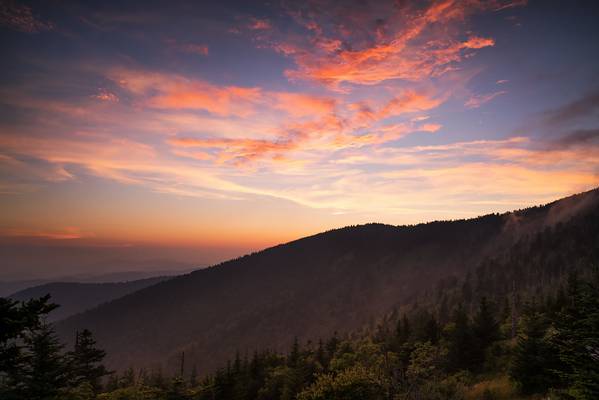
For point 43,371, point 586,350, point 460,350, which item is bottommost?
point 460,350

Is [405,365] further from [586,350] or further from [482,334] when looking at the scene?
[586,350]

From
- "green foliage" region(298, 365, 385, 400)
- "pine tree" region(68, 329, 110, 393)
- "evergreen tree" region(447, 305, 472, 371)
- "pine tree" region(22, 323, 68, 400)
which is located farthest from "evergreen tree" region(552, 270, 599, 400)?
"pine tree" region(68, 329, 110, 393)

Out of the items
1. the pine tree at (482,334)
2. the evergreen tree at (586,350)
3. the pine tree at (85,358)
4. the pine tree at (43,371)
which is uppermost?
the evergreen tree at (586,350)

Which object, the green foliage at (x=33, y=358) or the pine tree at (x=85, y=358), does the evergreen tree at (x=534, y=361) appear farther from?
the pine tree at (x=85, y=358)

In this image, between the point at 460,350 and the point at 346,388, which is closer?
the point at 346,388

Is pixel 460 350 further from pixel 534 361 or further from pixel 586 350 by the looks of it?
pixel 586 350

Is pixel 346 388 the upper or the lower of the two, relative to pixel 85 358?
upper

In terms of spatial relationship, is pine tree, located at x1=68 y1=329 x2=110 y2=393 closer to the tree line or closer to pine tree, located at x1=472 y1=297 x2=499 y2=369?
the tree line

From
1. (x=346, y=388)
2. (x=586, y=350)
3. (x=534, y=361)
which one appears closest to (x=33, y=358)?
(x=346, y=388)

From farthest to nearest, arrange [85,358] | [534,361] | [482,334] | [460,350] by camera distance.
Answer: [85,358]
[482,334]
[460,350]
[534,361]

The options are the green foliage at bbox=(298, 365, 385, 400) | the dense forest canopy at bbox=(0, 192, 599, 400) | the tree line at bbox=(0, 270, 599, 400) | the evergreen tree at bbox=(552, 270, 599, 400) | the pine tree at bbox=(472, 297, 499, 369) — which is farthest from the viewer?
the pine tree at bbox=(472, 297, 499, 369)

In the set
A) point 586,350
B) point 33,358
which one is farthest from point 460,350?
point 33,358

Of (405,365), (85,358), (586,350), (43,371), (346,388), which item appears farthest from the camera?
(85,358)

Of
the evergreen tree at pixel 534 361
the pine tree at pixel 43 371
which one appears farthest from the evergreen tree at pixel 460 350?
the pine tree at pixel 43 371
